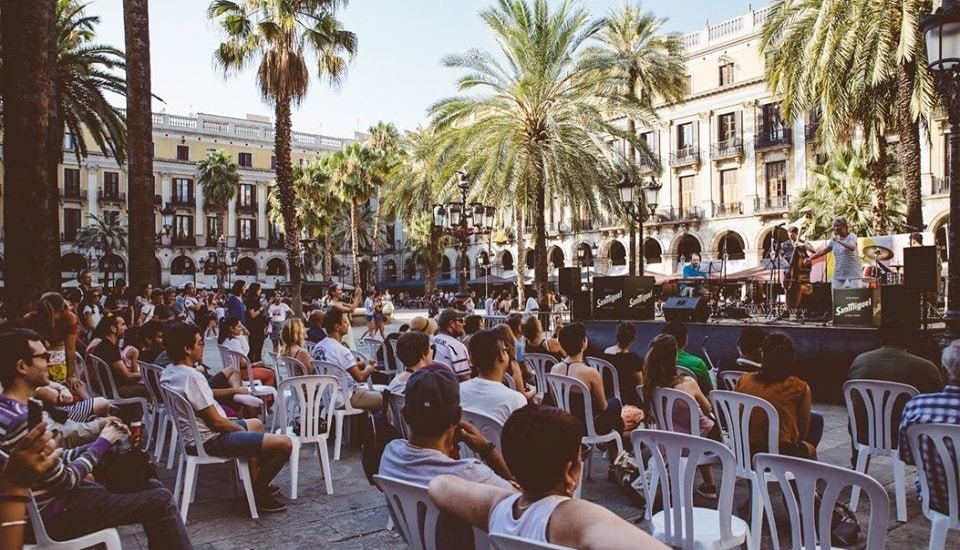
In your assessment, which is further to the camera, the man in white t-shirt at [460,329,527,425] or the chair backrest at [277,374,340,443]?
the chair backrest at [277,374,340,443]

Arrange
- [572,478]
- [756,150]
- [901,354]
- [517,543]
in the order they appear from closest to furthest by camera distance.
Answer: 1. [517,543]
2. [572,478]
3. [901,354]
4. [756,150]

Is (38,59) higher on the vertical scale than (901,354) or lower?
higher

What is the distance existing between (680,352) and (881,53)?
36.7ft

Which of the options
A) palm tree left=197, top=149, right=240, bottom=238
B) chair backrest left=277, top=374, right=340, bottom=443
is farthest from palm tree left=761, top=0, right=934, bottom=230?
palm tree left=197, top=149, right=240, bottom=238

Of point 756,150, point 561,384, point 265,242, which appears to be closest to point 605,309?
point 561,384

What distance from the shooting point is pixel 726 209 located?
1375 inches

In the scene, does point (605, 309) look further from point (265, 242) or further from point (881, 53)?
point (265, 242)

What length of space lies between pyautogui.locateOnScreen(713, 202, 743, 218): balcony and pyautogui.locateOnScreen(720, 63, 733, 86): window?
19.7 ft

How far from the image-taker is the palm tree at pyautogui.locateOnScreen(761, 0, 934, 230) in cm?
1305

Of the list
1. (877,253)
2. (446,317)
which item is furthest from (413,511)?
(877,253)

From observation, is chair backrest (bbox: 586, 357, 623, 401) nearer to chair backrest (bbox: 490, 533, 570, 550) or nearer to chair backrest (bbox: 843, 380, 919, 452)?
chair backrest (bbox: 843, 380, 919, 452)

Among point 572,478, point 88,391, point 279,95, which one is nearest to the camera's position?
point 572,478

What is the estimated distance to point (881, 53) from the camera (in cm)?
1323

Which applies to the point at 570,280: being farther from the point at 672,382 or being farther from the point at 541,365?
the point at 672,382
